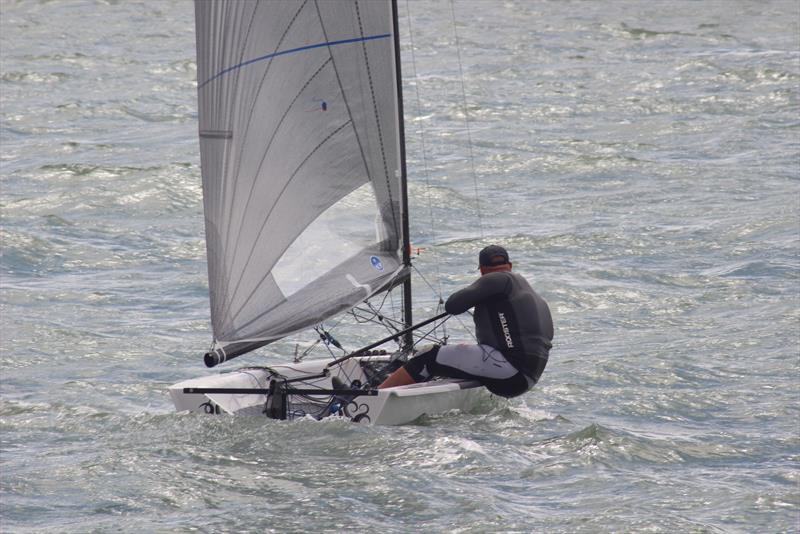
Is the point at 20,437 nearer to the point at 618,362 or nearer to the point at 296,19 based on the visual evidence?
the point at 296,19

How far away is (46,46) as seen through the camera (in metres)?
27.7

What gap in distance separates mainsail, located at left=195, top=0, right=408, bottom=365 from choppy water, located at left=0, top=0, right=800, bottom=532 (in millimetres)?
944

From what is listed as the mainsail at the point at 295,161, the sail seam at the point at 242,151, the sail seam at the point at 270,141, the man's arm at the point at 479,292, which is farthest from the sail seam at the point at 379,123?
the man's arm at the point at 479,292

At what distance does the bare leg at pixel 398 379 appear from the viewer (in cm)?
900

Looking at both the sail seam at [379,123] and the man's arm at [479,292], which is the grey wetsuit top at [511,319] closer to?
the man's arm at [479,292]

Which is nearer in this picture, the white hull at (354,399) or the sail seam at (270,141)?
the white hull at (354,399)

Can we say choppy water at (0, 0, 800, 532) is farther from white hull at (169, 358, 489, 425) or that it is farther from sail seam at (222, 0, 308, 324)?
sail seam at (222, 0, 308, 324)

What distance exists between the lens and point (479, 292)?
8883 mm

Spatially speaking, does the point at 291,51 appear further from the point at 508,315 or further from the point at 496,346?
the point at 496,346

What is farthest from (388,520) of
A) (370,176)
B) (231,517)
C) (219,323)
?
(370,176)

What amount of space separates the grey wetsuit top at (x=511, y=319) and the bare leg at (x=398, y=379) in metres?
0.50

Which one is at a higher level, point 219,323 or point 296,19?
point 296,19

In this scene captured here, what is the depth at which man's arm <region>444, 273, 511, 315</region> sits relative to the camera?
29.0ft

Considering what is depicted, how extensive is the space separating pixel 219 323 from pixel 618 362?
343 centimetres
